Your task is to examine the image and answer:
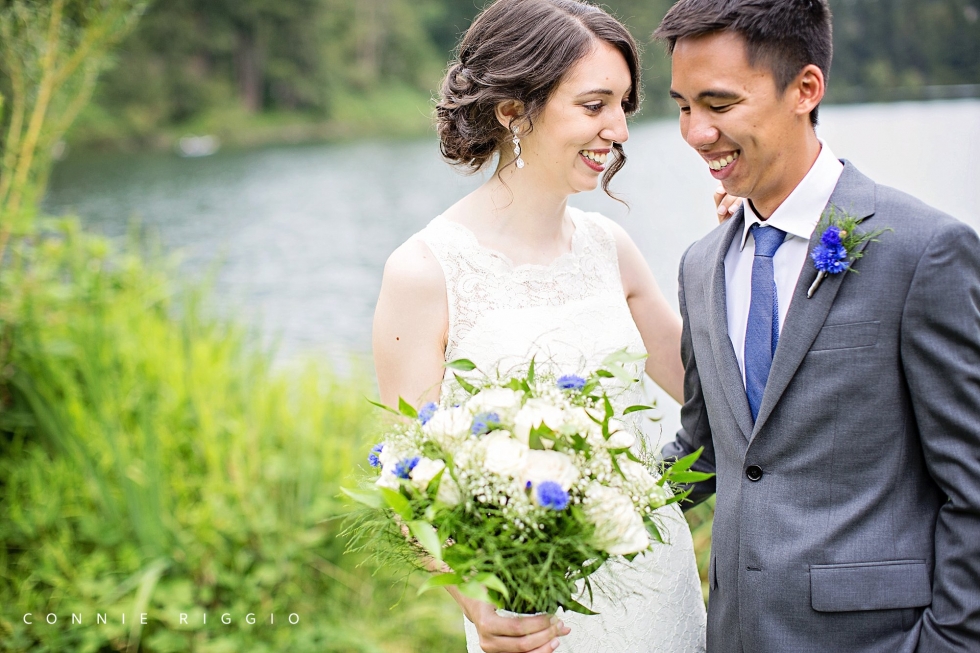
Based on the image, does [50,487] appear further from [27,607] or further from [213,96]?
[213,96]

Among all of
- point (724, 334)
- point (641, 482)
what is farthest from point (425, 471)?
point (724, 334)

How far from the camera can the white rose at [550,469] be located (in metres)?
1.46

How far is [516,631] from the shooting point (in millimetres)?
1674

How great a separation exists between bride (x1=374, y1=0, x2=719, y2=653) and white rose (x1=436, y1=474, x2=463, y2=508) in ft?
2.33

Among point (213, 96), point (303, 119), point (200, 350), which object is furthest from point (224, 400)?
point (303, 119)

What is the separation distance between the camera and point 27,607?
11.8 feet

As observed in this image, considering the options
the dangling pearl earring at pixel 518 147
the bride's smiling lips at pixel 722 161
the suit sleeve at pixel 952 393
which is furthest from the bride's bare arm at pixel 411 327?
the suit sleeve at pixel 952 393

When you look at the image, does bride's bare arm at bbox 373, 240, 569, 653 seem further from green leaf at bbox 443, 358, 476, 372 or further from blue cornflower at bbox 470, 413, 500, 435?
blue cornflower at bbox 470, 413, 500, 435

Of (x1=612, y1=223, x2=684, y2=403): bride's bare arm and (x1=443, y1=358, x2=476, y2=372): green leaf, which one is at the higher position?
(x1=443, y1=358, x2=476, y2=372): green leaf

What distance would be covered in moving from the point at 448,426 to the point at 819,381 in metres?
0.78

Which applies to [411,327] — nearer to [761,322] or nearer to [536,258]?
[536,258]

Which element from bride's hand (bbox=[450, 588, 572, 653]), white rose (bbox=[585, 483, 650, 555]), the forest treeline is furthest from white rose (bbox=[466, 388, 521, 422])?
the forest treeline

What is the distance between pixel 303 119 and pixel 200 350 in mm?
33359

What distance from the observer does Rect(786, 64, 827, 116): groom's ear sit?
1.80 m
